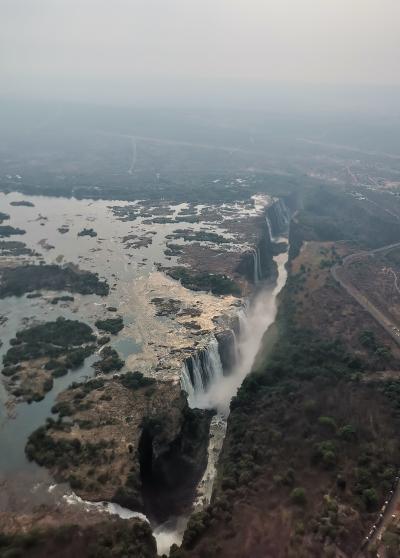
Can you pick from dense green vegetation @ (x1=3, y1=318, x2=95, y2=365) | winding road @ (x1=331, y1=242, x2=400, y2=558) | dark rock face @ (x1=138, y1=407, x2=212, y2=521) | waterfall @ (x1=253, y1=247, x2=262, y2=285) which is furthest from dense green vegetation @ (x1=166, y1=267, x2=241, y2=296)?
dark rock face @ (x1=138, y1=407, x2=212, y2=521)

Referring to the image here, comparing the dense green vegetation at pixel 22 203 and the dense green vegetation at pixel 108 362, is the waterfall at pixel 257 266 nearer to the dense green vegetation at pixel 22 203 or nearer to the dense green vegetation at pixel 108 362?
the dense green vegetation at pixel 108 362

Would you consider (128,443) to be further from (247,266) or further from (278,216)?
(278,216)

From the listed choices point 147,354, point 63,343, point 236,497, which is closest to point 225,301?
point 147,354

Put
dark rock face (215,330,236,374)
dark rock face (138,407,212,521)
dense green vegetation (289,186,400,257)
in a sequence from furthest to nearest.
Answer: dense green vegetation (289,186,400,257) < dark rock face (215,330,236,374) < dark rock face (138,407,212,521)

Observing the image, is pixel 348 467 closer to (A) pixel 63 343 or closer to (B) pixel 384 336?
(B) pixel 384 336

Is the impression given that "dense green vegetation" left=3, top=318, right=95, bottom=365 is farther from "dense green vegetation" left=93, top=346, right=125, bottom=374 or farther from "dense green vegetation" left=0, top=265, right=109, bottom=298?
"dense green vegetation" left=0, top=265, right=109, bottom=298

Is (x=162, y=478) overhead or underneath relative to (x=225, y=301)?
underneath

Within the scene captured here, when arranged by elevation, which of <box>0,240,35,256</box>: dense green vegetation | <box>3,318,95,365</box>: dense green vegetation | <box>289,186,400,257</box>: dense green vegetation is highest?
<box>289,186,400,257</box>: dense green vegetation
